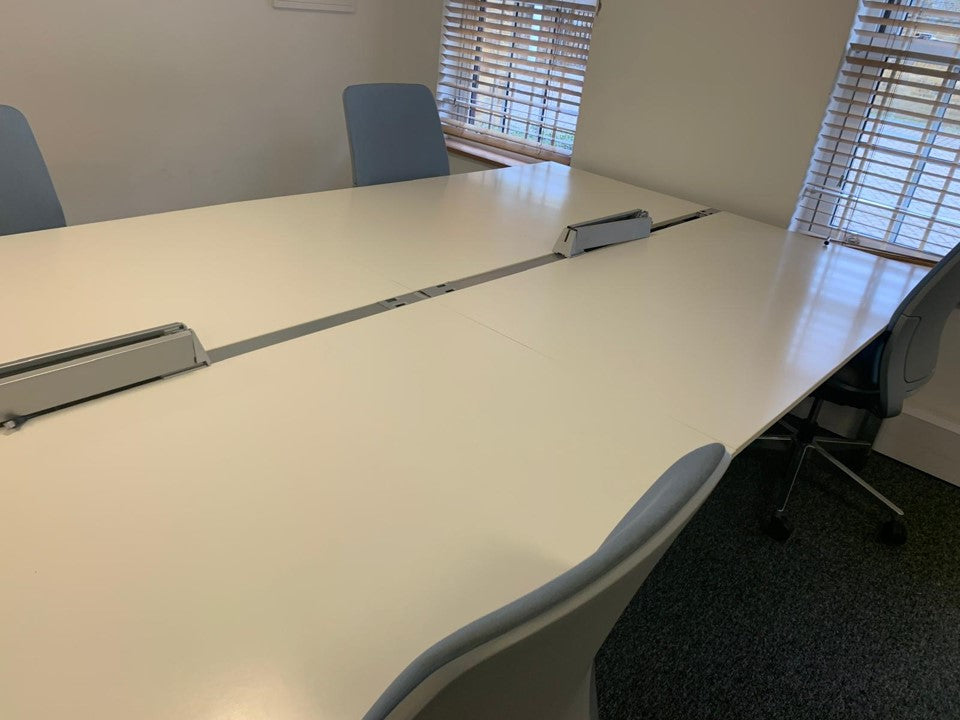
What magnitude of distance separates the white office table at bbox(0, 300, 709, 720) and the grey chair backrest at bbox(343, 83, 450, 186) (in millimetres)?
1293

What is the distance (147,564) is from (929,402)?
260 centimetres

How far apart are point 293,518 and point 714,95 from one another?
234cm

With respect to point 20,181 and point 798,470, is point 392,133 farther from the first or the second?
point 798,470

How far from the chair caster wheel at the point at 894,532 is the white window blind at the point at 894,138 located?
91cm

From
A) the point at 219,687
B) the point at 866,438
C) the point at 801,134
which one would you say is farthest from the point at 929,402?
the point at 219,687

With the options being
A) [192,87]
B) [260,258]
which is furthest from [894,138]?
[192,87]

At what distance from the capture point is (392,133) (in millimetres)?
2572

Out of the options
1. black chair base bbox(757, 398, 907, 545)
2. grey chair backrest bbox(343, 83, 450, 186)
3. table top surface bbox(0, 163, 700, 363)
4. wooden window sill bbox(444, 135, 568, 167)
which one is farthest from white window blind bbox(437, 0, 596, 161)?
black chair base bbox(757, 398, 907, 545)

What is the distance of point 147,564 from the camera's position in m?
0.85

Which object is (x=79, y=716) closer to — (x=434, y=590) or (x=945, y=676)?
(x=434, y=590)

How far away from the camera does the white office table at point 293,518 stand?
0.74 m

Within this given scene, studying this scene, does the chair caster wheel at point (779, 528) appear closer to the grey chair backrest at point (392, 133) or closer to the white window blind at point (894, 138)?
the white window blind at point (894, 138)

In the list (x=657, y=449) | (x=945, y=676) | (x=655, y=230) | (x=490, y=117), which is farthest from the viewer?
(x=490, y=117)

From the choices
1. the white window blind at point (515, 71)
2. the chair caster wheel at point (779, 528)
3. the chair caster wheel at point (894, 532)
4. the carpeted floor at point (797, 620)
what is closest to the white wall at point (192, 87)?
the white window blind at point (515, 71)
